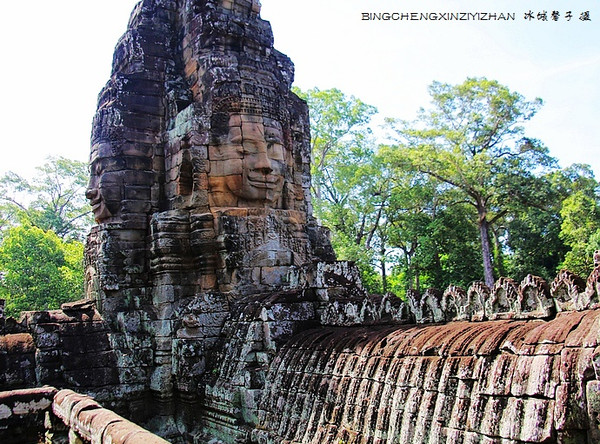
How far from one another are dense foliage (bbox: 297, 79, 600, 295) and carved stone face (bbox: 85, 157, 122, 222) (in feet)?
51.0

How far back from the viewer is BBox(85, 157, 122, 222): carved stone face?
940cm

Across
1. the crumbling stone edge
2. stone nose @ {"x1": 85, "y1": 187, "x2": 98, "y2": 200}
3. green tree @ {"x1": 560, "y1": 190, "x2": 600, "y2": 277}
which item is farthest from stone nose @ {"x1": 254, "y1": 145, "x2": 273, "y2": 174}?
green tree @ {"x1": 560, "y1": 190, "x2": 600, "y2": 277}

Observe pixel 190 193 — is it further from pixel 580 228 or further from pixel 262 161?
pixel 580 228

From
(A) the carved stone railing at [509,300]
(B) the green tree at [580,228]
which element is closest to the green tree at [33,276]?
(A) the carved stone railing at [509,300]

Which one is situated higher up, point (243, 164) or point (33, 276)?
point (243, 164)

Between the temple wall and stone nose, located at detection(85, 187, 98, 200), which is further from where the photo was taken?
stone nose, located at detection(85, 187, 98, 200)

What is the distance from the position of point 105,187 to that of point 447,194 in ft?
67.0

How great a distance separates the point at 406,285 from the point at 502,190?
21.8 feet

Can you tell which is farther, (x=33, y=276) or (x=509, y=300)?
(x=33, y=276)

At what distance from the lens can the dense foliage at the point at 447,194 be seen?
81.5ft

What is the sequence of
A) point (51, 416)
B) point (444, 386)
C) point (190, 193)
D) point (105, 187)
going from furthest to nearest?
point (105, 187), point (190, 193), point (51, 416), point (444, 386)

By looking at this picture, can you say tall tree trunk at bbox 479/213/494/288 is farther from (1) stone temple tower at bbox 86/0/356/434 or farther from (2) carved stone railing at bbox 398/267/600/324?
(2) carved stone railing at bbox 398/267/600/324

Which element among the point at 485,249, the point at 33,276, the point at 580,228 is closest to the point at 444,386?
the point at 580,228

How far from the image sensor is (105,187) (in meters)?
9.38
